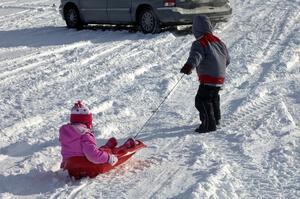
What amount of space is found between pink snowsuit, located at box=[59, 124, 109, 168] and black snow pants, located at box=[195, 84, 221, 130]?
1575 millimetres

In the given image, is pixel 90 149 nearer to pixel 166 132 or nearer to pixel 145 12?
pixel 166 132

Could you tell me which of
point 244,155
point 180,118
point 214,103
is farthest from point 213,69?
point 244,155

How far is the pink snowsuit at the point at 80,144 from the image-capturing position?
496 cm

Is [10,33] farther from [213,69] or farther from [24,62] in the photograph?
[213,69]

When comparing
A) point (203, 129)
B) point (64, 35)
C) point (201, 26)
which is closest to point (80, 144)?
point (203, 129)

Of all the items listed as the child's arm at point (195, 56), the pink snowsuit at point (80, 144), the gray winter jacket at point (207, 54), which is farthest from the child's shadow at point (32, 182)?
the gray winter jacket at point (207, 54)

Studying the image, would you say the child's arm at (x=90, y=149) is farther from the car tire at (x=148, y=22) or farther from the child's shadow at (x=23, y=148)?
the car tire at (x=148, y=22)

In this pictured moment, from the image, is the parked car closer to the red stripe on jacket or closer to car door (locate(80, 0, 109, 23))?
car door (locate(80, 0, 109, 23))

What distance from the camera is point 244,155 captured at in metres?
5.38

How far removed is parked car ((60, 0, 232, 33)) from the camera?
12250mm

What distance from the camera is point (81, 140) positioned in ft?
16.3

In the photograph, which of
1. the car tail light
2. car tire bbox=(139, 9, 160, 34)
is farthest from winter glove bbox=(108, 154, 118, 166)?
car tire bbox=(139, 9, 160, 34)

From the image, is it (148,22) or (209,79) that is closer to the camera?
(209,79)

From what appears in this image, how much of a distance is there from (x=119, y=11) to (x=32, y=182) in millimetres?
8850
